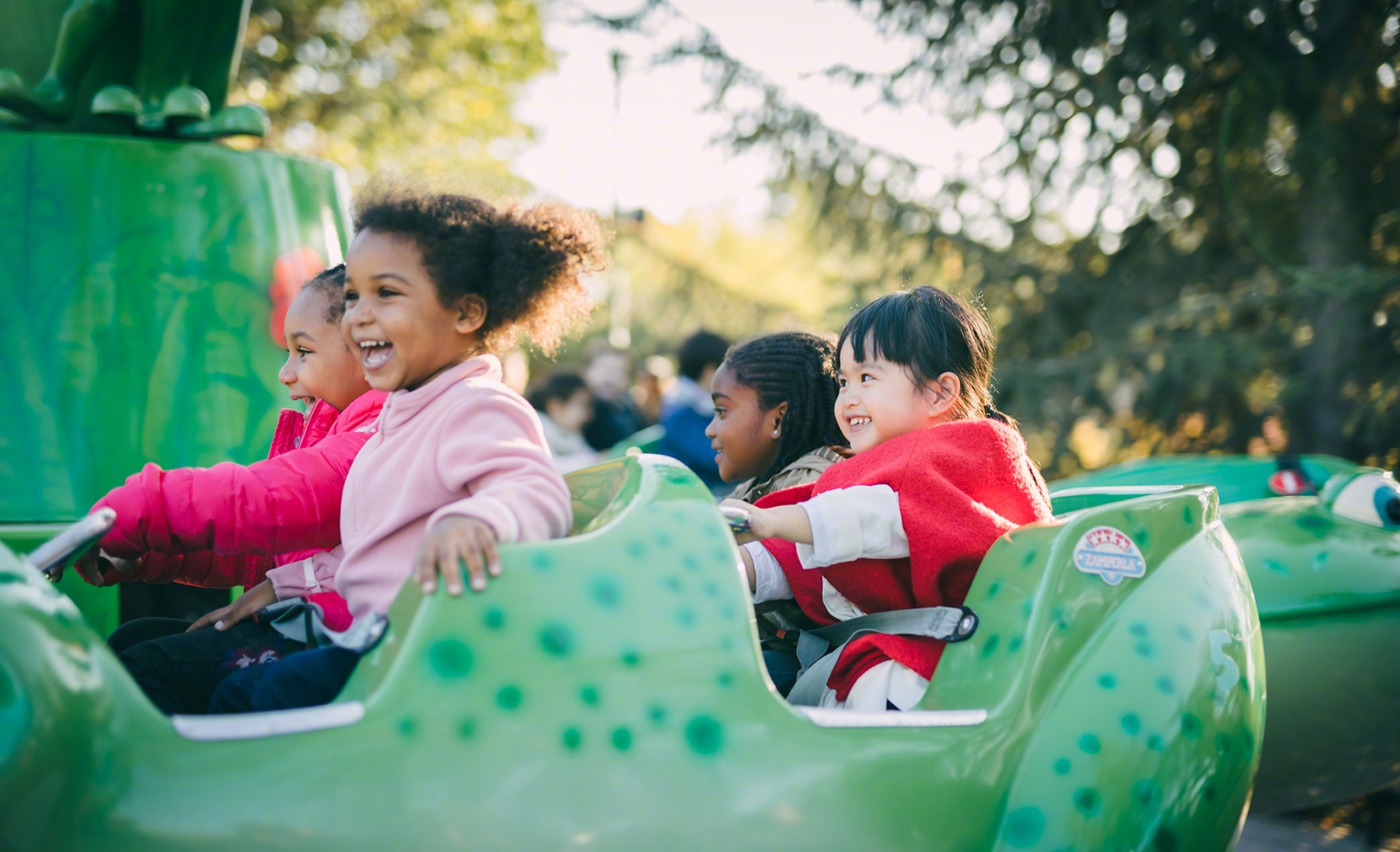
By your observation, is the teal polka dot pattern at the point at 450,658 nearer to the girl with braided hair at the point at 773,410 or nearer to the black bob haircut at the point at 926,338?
the black bob haircut at the point at 926,338

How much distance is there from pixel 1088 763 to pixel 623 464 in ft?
2.73

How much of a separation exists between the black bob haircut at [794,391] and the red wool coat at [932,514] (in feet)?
2.01

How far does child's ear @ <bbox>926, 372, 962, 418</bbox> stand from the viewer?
2.07 m

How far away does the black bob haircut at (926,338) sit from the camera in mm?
2049

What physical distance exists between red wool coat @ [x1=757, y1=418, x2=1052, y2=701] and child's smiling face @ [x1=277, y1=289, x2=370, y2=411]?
944 millimetres

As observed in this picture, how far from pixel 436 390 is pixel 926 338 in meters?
0.92

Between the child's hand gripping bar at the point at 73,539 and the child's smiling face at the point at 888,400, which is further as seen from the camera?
the child's smiling face at the point at 888,400

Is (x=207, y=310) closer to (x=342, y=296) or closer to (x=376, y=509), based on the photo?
(x=342, y=296)

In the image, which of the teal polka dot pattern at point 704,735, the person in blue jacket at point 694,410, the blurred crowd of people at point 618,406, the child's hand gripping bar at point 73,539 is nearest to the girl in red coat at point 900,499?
the teal polka dot pattern at point 704,735

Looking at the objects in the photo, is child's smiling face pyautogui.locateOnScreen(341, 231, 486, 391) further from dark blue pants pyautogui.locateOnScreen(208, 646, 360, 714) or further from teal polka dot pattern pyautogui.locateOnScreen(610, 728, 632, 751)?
teal polka dot pattern pyautogui.locateOnScreen(610, 728, 632, 751)

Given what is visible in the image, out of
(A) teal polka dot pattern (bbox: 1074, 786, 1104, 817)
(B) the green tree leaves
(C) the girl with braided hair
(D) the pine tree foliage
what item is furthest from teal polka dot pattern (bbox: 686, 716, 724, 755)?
(B) the green tree leaves

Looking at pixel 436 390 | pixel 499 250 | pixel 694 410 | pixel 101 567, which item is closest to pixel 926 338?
pixel 499 250

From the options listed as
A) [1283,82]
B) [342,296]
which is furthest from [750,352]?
[1283,82]

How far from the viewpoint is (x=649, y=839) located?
1.37m
